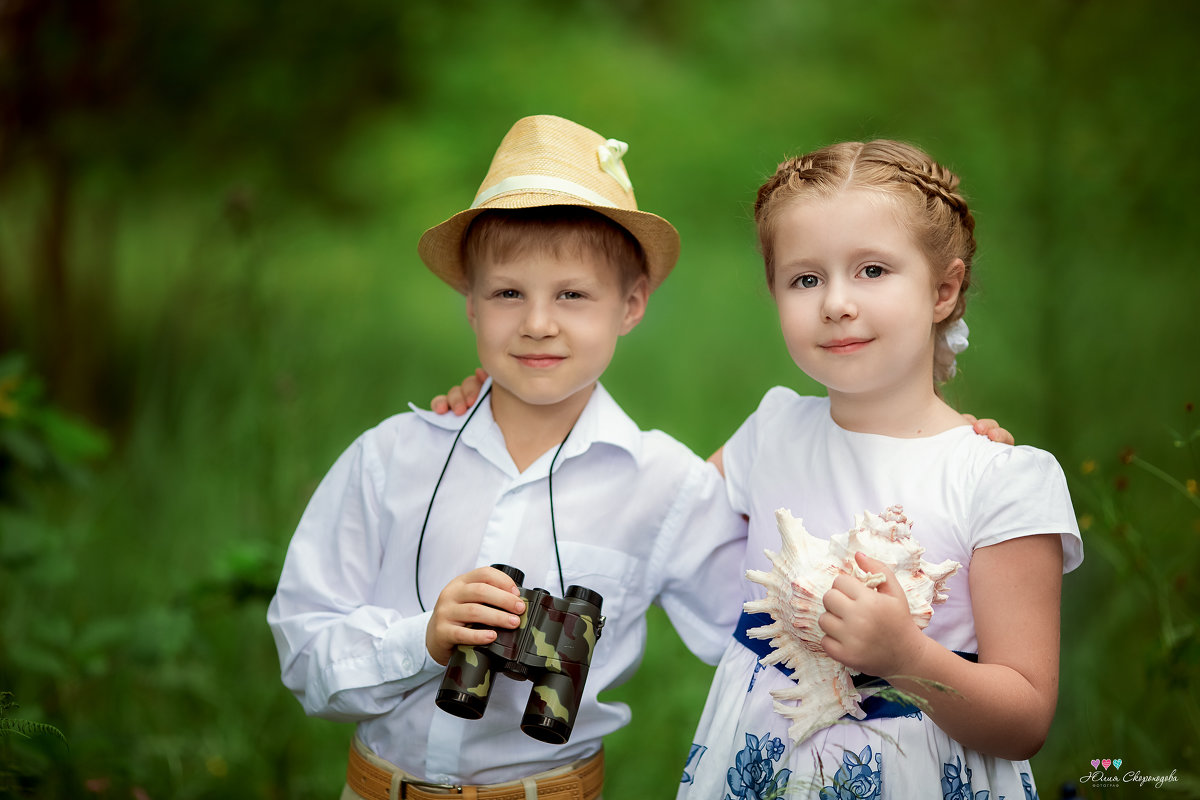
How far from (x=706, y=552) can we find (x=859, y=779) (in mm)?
523

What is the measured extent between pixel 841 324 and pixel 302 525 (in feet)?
3.80

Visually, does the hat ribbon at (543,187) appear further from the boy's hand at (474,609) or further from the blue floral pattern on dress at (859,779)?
the blue floral pattern on dress at (859,779)

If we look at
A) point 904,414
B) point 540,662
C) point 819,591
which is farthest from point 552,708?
point 904,414

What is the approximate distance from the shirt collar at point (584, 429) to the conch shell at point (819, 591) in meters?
0.44

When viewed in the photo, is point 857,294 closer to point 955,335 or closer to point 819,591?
point 955,335

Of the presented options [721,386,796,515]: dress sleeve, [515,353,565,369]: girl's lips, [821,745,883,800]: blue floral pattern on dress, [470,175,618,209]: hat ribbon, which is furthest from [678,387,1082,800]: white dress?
[470,175,618,209]: hat ribbon

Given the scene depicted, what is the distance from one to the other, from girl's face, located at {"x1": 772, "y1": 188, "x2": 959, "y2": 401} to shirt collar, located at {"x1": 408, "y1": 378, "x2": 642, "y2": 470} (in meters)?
0.41

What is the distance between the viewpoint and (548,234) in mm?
1937

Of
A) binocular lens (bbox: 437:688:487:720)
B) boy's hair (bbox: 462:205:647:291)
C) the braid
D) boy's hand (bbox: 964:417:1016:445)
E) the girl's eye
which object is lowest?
binocular lens (bbox: 437:688:487:720)

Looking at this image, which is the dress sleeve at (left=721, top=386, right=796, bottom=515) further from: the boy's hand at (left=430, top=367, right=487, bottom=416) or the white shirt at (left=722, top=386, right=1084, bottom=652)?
the boy's hand at (left=430, top=367, right=487, bottom=416)

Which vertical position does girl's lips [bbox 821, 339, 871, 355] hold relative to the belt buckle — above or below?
above

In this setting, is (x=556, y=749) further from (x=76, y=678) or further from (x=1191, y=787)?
(x=76, y=678)

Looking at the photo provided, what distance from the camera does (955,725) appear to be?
1600mm

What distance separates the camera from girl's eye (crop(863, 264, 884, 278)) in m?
1.72
